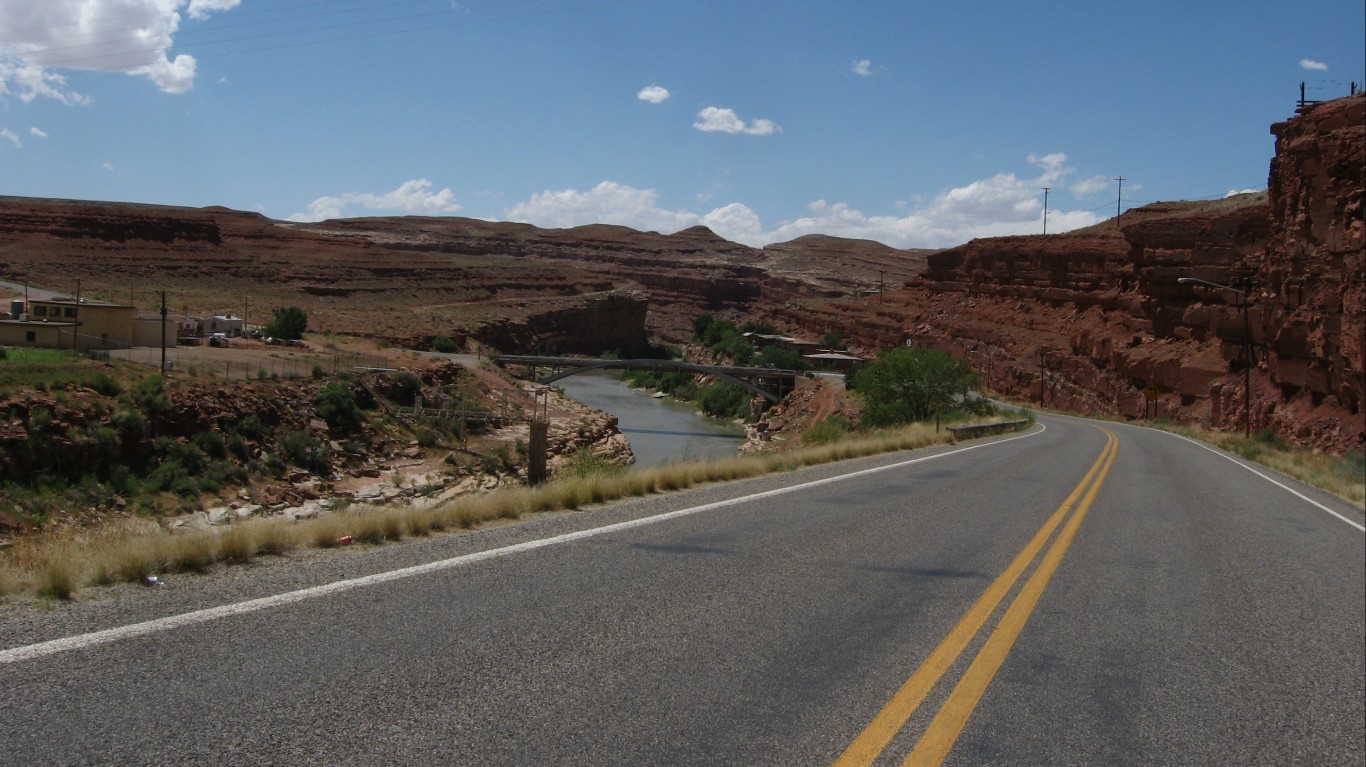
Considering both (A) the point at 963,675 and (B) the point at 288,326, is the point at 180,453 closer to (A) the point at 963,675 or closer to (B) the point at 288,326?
(A) the point at 963,675

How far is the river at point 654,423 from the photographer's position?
58.7 metres

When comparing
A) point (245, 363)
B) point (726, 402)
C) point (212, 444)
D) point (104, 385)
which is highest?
point (245, 363)

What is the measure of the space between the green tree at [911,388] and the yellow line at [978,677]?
31049mm

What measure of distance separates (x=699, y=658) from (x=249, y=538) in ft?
11.1

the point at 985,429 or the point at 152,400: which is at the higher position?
the point at 985,429

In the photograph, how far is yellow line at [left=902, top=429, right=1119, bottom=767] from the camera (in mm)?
4398

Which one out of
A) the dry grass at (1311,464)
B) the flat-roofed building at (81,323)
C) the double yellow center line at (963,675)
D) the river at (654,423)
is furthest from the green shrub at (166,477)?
the dry grass at (1311,464)

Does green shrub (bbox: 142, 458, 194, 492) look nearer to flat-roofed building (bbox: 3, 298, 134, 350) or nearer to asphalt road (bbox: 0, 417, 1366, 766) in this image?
flat-roofed building (bbox: 3, 298, 134, 350)

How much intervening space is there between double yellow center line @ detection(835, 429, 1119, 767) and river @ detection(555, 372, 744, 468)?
116ft

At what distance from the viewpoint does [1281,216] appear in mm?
50062

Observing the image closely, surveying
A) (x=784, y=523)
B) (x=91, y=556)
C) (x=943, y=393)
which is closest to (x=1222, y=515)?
(x=784, y=523)

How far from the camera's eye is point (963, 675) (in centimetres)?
539

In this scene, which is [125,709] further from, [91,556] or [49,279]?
[49,279]

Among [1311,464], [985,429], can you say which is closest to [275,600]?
[985,429]
